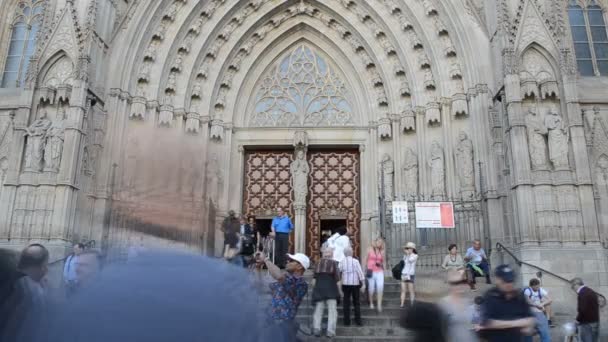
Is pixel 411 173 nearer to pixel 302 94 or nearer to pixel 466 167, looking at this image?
pixel 466 167

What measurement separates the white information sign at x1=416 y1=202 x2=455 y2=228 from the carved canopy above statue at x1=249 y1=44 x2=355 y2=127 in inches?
203

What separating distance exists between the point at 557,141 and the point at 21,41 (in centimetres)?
1633

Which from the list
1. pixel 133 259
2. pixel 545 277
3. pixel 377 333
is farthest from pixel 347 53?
pixel 133 259

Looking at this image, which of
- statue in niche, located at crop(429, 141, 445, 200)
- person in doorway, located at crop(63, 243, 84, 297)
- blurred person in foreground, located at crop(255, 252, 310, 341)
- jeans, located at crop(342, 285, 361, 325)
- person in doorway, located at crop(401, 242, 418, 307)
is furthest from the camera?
statue in niche, located at crop(429, 141, 445, 200)

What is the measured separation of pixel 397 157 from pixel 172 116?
22.7 ft

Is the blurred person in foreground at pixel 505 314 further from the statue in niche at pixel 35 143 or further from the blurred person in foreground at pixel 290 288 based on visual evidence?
the statue in niche at pixel 35 143

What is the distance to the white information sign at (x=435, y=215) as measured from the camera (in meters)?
11.6

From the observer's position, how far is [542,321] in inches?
280

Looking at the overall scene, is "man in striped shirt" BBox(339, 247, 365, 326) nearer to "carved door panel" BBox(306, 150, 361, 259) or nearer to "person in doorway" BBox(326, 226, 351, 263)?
"person in doorway" BBox(326, 226, 351, 263)

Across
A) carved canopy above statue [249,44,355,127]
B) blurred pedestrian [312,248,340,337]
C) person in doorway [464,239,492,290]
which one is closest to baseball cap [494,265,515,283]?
blurred pedestrian [312,248,340,337]

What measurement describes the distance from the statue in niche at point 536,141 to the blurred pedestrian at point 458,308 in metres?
8.00

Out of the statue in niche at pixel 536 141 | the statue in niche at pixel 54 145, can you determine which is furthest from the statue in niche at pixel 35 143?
the statue in niche at pixel 536 141

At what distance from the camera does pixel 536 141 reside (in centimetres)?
1119

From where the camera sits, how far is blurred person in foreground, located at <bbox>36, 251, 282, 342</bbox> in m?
1.11
